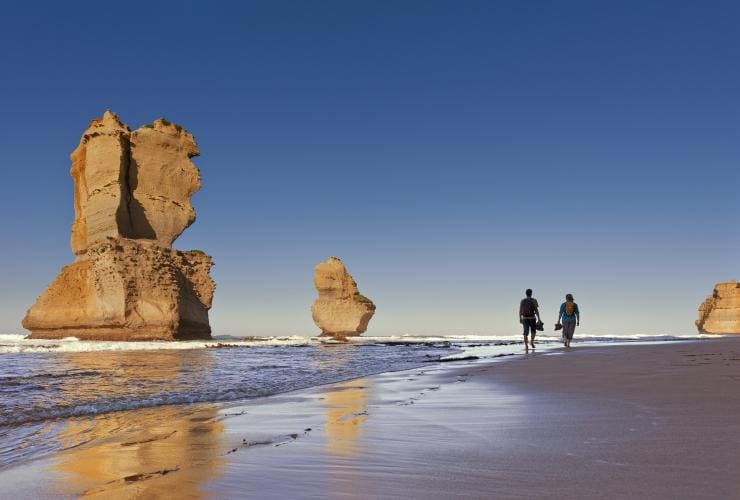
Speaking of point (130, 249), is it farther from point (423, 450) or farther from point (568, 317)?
point (423, 450)

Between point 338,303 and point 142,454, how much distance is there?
67.3 metres

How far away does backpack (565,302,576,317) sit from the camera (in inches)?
727

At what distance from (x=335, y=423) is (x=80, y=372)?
856cm

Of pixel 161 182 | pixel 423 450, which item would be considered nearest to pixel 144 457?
pixel 423 450

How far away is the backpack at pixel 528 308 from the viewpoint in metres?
17.4

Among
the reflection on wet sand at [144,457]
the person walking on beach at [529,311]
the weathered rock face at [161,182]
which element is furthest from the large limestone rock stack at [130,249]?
the reflection on wet sand at [144,457]

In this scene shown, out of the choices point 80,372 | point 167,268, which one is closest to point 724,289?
point 167,268

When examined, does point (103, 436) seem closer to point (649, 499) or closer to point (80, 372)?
point (649, 499)

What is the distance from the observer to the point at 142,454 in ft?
10.2

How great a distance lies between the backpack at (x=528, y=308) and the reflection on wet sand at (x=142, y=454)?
44.7 ft

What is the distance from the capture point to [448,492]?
1996 millimetres

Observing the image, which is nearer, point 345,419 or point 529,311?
point 345,419

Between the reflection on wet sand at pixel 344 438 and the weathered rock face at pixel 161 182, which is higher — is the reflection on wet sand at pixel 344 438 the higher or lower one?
the lower one

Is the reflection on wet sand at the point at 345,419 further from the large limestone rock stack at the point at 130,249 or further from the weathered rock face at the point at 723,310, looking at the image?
the weathered rock face at the point at 723,310
